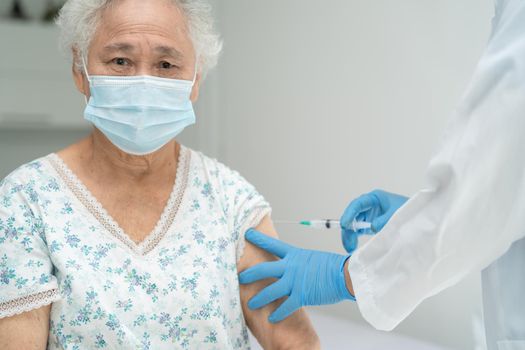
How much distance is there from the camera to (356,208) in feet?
5.29

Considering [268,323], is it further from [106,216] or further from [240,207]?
[106,216]

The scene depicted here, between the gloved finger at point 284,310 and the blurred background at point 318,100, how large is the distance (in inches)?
18.8

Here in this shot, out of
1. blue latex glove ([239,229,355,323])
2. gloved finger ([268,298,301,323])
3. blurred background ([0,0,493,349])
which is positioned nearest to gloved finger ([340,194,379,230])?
blue latex glove ([239,229,355,323])

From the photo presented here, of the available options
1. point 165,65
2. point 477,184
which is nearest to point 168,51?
point 165,65

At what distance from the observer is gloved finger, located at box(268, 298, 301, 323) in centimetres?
146

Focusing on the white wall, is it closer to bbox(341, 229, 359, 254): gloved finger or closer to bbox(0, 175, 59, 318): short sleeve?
bbox(341, 229, 359, 254): gloved finger

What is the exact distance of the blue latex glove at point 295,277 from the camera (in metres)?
1.42

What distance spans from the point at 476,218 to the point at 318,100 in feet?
5.32

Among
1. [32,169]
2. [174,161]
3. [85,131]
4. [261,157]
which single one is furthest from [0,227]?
[85,131]

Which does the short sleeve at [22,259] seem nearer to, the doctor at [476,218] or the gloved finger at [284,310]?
the gloved finger at [284,310]

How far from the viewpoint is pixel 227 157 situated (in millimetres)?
3184

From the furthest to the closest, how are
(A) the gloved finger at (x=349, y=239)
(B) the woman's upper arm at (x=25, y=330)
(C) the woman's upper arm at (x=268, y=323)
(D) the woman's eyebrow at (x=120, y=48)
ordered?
1. (A) the gloved finger at (x=349, y=239)
2. (C) the woman's upper arm at (x=268, y=323)
3. (D) the woman's eyebrow at (x=120, y=48)
4. (B) the woman's upper arm at (x=25, y=330)

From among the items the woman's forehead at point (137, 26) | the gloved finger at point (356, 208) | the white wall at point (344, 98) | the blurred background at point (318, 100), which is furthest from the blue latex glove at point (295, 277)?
the white wall at point (344, 98)

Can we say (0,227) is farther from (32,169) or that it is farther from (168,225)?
(168,225)
